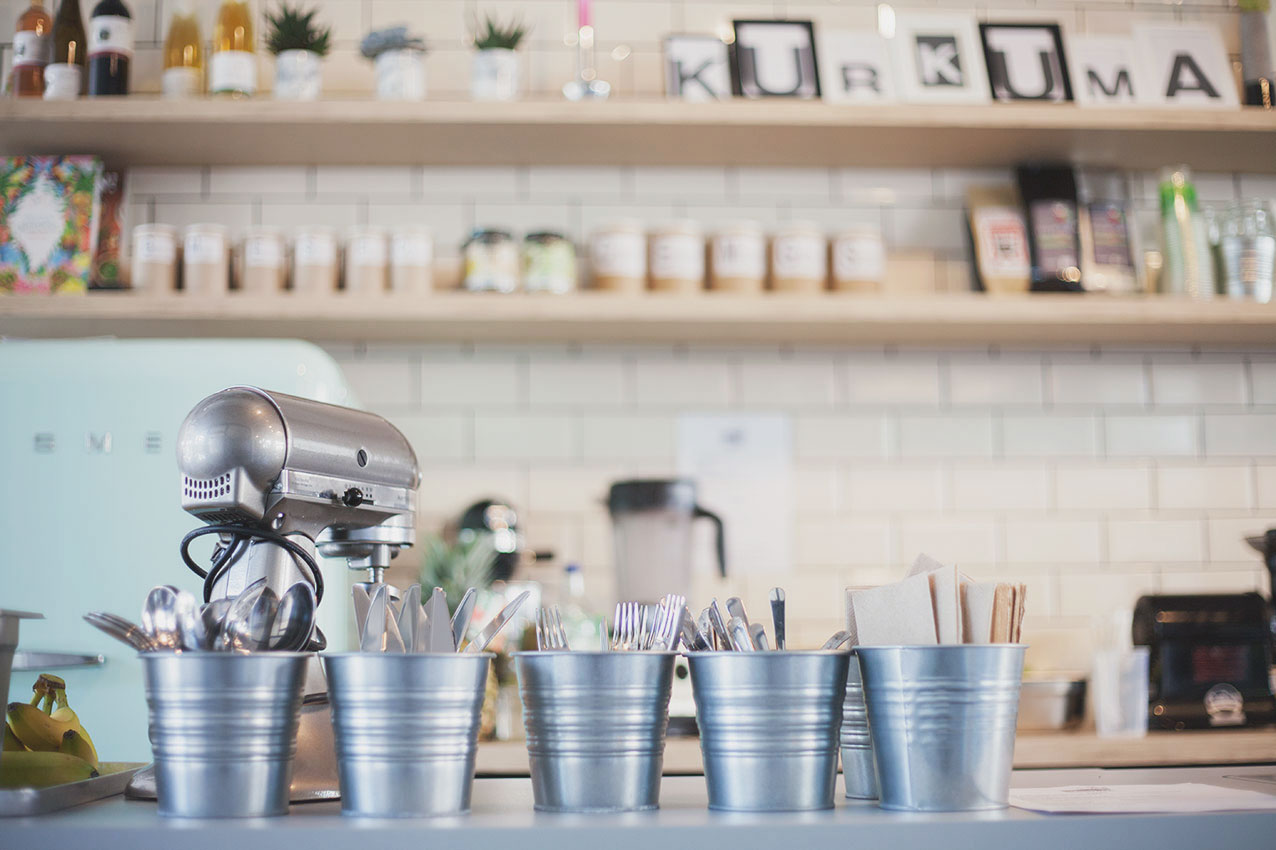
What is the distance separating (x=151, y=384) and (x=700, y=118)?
1.27m

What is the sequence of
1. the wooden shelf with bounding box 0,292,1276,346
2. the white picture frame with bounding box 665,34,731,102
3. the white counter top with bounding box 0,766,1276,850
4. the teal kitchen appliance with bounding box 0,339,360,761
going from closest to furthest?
the white counter top with bounding box 0,766,1276,850 → the teal kitchen appliance with bounding box 0,339,360,761 → the wooden shelf with bounding box 0,292,1276,346 → the white picture frame with bounding box 665,34,731,102

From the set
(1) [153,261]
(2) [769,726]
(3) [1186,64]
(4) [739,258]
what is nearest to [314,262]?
(1) [153,261]

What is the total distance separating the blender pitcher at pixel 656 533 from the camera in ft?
8.39

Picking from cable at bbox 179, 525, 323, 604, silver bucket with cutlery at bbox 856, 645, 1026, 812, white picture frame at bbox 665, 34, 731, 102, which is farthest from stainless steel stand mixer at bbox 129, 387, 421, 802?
white picture frame at bbox 665, 34, 731, 102

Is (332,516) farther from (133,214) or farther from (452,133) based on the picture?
(133,214)

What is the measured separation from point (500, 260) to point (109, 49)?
101 centimetres

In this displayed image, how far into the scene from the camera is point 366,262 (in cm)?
257

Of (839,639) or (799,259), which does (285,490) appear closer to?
(839,639)

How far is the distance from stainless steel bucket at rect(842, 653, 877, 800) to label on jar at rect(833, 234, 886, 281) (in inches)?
67.8

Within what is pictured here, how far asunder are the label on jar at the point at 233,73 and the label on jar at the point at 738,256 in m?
1.10

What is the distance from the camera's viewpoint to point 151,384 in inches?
85.0

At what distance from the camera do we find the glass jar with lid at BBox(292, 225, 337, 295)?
2570mm

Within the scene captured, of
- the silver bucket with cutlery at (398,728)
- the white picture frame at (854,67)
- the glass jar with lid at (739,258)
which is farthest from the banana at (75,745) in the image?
the white picture frame at (854,67)

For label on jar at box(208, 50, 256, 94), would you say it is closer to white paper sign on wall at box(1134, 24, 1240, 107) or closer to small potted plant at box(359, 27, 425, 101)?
small potted plant at box(359, 27, 425, 101)
